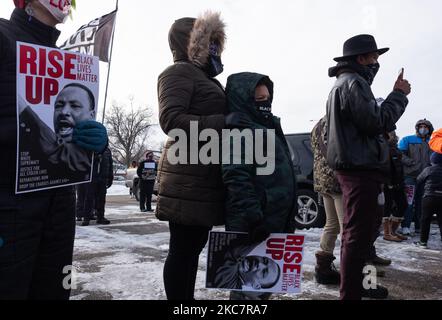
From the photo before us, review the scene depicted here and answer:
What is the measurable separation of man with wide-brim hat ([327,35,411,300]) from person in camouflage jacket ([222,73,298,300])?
2.40 feet

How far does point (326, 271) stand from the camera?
3.29m

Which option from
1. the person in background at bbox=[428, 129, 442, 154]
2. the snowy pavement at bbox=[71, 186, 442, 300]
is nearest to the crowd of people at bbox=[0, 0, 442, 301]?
the snowy pavement at bbox=[71, 186, 442, 300]

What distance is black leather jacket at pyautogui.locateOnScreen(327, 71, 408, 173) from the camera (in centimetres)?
242

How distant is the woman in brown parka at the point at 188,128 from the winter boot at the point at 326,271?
160 cm

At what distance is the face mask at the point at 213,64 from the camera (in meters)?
2.10

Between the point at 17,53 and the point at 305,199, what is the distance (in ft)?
19.5

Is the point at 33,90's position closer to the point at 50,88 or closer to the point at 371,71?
the point at 50,88

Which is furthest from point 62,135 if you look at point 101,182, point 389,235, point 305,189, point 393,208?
point 101,182

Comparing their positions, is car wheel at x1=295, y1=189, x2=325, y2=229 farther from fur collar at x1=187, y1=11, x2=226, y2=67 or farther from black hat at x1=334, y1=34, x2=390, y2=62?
fur collar at x1=187, y1=11, x2=226, y2=67

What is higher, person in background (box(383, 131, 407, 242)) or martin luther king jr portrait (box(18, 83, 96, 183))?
martin luther king jr portrait (box(18, 83, 96, 183))

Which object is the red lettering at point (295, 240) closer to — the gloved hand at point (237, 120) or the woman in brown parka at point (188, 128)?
the woman in brown parka at point (188, 128)

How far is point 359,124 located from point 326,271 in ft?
4.94

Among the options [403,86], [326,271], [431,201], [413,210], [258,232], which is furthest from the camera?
[413,210]

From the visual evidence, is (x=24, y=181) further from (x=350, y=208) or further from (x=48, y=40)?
(x=350, y=208)
